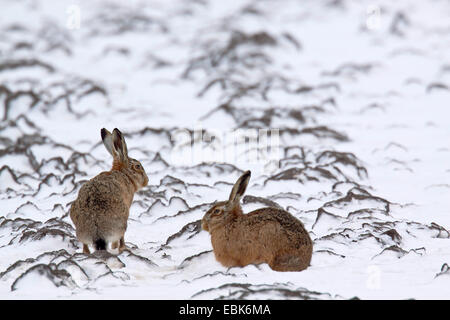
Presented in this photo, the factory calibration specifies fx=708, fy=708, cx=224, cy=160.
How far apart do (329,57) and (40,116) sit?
592 cm

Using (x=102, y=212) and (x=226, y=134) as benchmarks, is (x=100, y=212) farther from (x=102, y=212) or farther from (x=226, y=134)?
(x=226, y=134)

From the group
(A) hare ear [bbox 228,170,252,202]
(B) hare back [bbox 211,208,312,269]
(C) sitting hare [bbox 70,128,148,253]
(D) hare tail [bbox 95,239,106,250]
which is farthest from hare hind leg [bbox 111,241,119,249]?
(A) hare ear [bbox 228,170,252,202]

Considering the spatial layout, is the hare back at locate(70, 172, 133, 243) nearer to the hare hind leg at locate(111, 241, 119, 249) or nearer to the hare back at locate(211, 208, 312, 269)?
the hare hind leg at locate(111, 241, 119, 249)

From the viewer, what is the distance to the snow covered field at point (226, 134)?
4742mm

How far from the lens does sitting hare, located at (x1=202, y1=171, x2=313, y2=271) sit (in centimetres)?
479

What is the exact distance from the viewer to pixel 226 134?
1010 cm

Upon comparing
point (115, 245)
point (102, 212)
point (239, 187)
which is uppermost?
point (239, 187)

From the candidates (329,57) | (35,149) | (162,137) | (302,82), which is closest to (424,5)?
(329,57)

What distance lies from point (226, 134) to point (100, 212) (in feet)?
16.4

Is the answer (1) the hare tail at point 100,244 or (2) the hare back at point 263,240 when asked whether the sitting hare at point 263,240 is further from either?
(1) the hare tail at point 100,244

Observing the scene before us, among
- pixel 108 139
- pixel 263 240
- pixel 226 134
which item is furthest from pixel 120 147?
pixel 226 134

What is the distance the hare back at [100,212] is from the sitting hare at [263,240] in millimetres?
748

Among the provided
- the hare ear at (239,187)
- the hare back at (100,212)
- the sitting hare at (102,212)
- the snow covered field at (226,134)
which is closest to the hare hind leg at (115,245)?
the sitting hare at (102,212)

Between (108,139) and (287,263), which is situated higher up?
(108,139)
